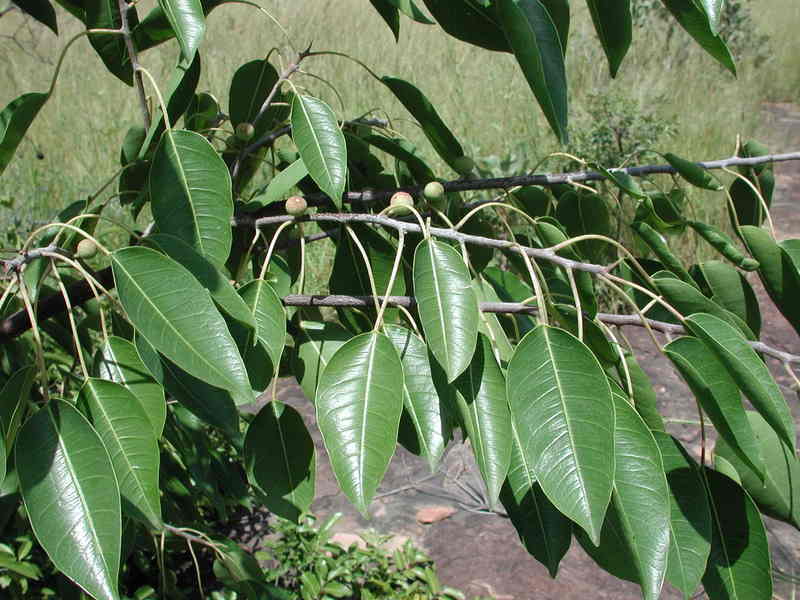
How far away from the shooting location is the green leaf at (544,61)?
2.08 ft

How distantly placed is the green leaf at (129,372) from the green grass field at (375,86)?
8.61 feet

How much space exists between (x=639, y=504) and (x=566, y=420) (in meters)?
0.08

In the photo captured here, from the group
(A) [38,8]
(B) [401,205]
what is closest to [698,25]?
(B) [401,205]

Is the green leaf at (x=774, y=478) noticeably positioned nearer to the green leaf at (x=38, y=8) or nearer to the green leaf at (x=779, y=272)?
the green leaf at (x=779, y=272)

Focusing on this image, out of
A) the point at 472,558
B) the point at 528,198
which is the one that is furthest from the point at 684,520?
the point at 472,558

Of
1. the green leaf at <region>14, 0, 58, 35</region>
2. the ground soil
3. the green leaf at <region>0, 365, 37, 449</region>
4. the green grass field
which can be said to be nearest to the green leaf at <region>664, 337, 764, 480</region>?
the green leaf at <region>0, 365, 37, 449</region>

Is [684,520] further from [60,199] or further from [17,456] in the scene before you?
[60,199]

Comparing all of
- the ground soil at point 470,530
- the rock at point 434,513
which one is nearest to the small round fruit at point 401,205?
the ground soil at point 470,530

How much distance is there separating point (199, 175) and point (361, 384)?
10.5 inches

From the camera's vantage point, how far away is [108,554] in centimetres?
50

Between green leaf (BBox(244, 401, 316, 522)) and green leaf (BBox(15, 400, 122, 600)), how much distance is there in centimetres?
19

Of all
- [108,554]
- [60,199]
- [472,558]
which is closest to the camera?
[108,554]

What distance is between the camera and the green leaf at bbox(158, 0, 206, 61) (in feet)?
2.09

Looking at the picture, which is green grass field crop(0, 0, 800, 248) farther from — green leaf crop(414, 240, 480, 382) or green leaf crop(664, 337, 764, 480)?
green leaf crop(664, 337, 764, 480)
